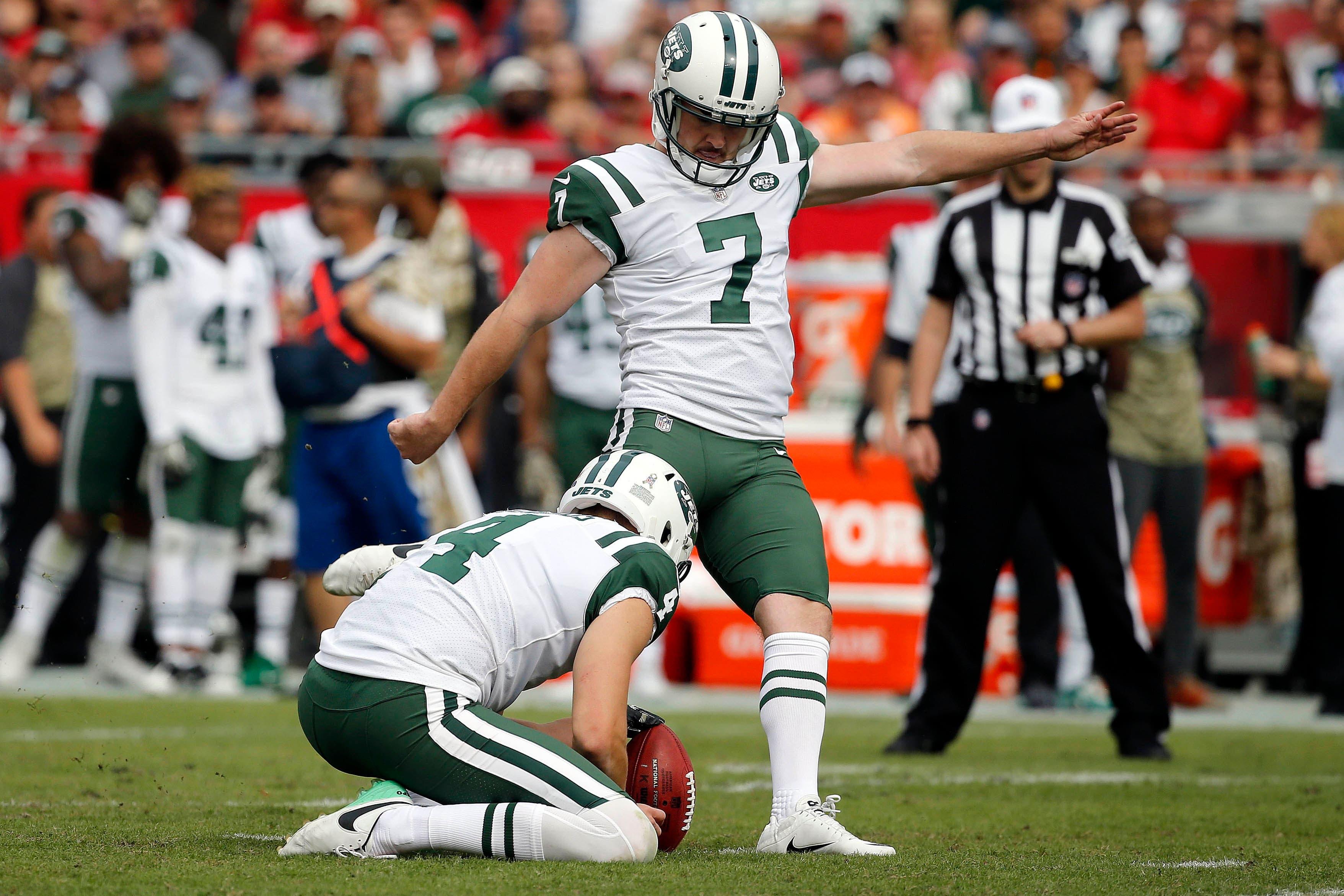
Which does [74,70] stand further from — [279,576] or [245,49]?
[279,576]

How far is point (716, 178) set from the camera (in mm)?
4449

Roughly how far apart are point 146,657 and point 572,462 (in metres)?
3.39

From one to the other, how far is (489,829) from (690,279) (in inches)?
55.3

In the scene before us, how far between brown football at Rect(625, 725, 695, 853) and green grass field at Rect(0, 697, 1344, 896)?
0.25 feet

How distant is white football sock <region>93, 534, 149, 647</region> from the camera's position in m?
9.03

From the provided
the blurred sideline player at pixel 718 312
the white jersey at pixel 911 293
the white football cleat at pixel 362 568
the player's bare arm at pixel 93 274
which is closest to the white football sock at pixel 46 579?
the player's bare arm at pixel 93 274

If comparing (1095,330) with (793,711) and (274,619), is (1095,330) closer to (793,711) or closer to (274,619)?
(793,711)

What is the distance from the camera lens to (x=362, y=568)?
163 inches

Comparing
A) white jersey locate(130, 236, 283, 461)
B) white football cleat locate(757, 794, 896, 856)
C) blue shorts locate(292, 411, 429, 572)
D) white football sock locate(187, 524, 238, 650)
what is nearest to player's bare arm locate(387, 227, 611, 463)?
white football cleat locate(757, 794, 896, 856)

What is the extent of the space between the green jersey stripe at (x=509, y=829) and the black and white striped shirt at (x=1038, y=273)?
3.31 metres

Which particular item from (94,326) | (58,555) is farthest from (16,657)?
(94,326)

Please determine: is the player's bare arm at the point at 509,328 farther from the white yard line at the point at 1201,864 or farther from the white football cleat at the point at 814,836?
the white yard line at the point at 1201,864

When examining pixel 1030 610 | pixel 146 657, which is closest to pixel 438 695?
pixel 1030 610

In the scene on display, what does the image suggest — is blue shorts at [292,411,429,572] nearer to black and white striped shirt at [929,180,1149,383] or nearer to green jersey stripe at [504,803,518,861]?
black and white striped shirt at [929,180,1149,383]
